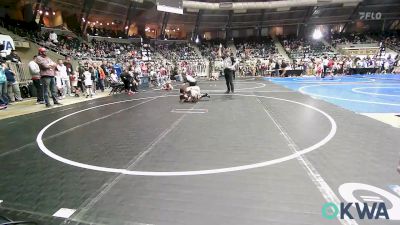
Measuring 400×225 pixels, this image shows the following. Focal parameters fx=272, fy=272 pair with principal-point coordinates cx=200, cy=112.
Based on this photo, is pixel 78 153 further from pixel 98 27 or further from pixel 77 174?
pixel 98 27

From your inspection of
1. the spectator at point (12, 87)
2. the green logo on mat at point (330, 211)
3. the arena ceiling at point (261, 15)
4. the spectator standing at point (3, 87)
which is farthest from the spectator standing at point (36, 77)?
the arena ceiling at point (261, 15)

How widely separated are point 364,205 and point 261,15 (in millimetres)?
40809

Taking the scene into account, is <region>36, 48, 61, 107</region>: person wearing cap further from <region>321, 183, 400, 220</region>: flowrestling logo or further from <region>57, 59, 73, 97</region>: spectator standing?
<region>321, 183, 400, 220</region>: flowrestling logo

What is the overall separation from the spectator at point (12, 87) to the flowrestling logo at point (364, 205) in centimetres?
1268

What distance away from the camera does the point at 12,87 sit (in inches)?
472

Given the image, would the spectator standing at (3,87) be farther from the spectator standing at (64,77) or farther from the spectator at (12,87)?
the spectator standing at (64,77)

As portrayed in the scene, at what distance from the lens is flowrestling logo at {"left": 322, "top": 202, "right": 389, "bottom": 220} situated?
2.48m

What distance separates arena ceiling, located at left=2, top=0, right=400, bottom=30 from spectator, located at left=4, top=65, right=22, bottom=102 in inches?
966

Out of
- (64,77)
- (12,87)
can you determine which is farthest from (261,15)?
(12,87)

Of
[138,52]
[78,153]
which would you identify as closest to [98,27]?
[138,52]

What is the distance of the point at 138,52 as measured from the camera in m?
33.3

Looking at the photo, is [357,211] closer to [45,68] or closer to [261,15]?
[45,68]

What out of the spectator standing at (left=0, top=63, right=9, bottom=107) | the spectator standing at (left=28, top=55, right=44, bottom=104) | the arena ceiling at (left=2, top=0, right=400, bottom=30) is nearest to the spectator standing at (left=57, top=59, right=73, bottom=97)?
the spectator standing at (left=28, top=55, right=44, bottom=104)

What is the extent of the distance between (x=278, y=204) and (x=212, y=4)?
37.1 metres
